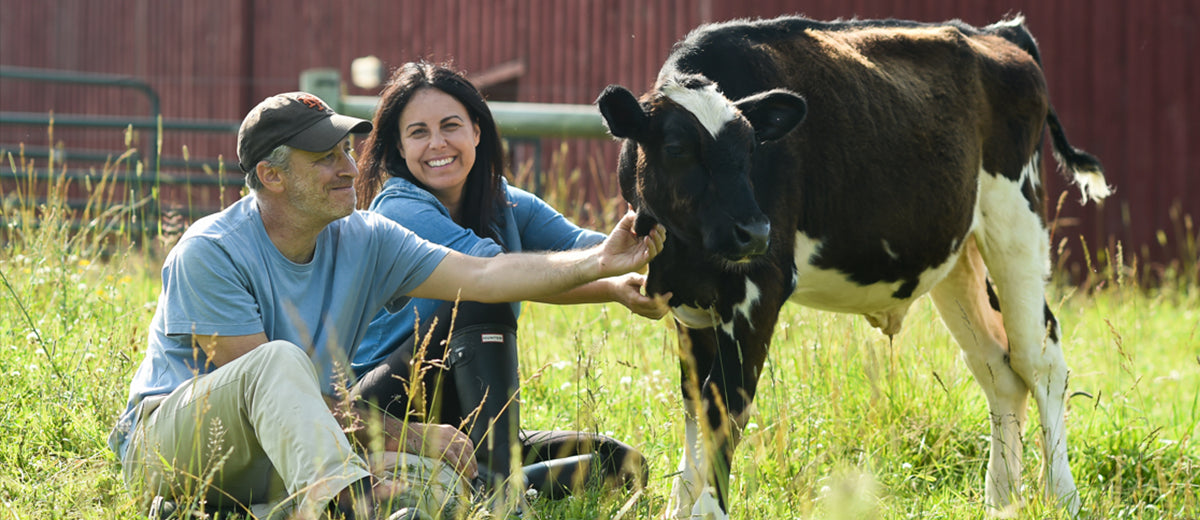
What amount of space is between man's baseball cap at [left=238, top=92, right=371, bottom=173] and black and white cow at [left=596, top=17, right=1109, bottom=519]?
78 cm

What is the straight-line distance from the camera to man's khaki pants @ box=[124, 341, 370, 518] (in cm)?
284

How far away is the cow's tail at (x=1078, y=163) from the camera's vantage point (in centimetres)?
538

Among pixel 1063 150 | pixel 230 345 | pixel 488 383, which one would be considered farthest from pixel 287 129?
pixel 1063 150

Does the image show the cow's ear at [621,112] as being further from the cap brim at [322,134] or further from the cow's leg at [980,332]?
the cow's leg at [980,332]

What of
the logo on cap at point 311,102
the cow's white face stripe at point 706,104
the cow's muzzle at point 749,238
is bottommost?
the cow's muzzle at point 749,238

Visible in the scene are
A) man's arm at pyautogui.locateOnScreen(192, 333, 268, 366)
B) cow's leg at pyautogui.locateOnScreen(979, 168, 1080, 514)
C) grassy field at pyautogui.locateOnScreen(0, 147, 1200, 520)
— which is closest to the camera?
man's arm at pyautogui.locateOnScreen(192, 333, 268, 366)

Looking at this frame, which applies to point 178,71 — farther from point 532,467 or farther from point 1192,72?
point 532,467

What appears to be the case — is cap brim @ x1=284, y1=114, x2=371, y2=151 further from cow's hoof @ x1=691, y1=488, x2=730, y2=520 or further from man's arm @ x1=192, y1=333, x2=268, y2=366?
cow's hoof @ x1=691, y1=488, x2=730, y2=520

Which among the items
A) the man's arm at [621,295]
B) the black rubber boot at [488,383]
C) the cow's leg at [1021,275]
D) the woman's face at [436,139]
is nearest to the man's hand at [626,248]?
the man's arm at [621,295]

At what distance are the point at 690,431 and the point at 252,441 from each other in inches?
56.9

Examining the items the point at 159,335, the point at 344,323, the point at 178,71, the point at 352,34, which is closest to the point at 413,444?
the point at 344,323

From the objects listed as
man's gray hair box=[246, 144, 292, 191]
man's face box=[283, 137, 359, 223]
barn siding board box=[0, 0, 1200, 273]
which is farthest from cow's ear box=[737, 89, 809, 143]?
barn siding board box=[0, 0, 1200, 273]

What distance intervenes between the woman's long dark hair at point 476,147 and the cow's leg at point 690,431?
810 mm

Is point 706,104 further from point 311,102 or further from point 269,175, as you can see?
point 269,175
